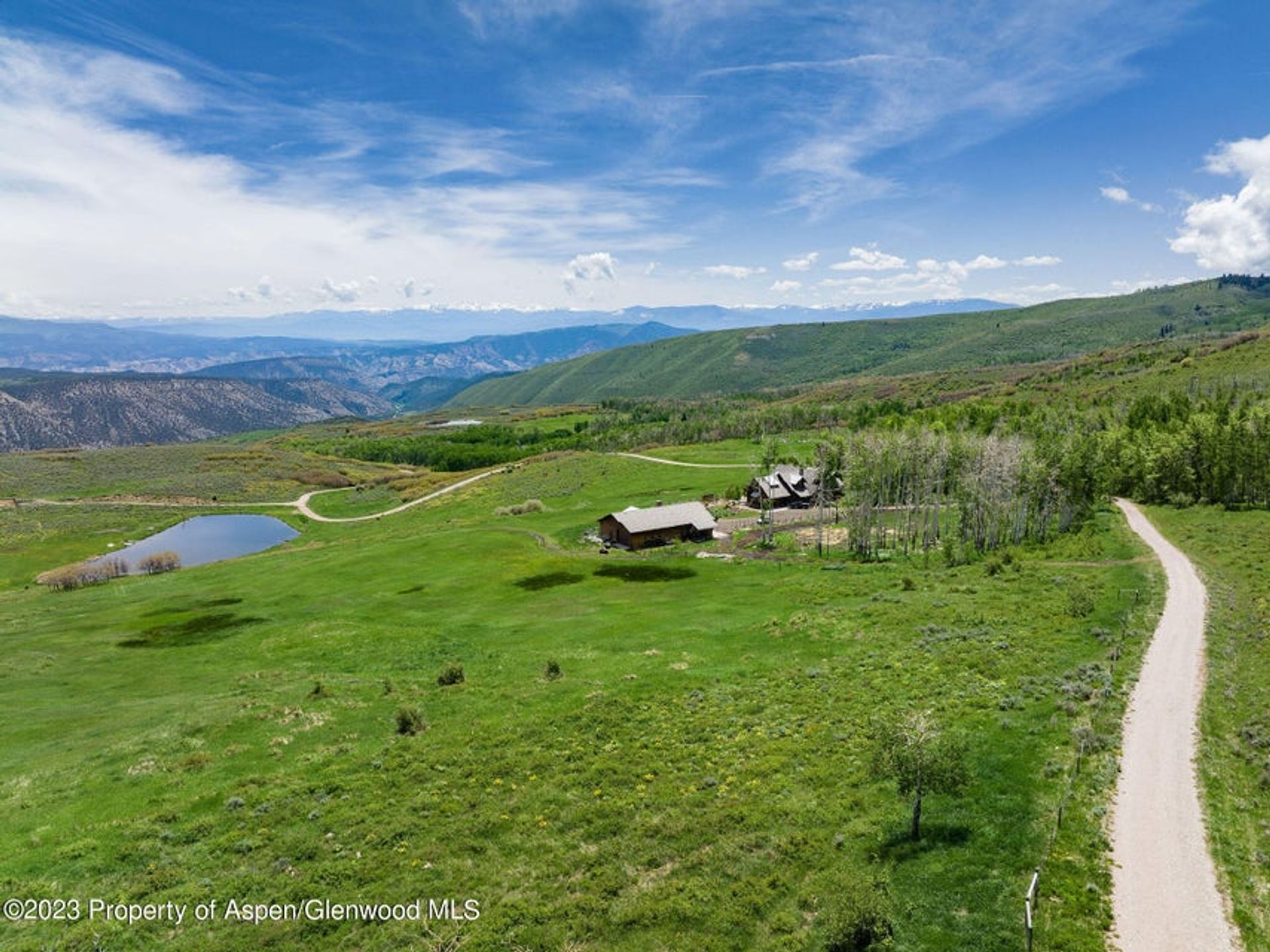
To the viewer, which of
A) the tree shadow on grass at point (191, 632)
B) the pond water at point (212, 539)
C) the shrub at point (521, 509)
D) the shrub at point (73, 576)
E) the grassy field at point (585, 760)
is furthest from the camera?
the shrub at point (521, 509)

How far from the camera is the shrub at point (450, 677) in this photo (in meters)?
40.4

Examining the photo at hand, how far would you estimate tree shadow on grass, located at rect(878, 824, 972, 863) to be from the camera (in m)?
20.3

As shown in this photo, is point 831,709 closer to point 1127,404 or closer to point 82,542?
point 82,542

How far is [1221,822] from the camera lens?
66.1ft

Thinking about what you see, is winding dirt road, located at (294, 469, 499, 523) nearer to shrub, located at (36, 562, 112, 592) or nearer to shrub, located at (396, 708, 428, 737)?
shrub, located at (36, 562, 112, 592)

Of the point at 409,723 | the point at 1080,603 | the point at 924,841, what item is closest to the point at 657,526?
the point at 1080,603

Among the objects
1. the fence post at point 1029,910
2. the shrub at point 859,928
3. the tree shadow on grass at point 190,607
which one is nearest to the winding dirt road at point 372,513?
the tree shadow on grass at point 190,607

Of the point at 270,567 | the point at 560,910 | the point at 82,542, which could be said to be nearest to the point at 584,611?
the point at 560,910

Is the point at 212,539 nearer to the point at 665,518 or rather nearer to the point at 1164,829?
the point at 665,518

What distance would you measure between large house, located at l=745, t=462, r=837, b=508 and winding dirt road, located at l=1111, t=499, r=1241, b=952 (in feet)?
273

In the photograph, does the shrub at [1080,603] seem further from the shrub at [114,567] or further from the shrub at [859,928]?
the shrub at [114,567]

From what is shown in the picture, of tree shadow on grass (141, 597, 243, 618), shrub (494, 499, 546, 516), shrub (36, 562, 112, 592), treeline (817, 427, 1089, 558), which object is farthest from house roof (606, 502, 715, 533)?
shrub (36, 562, 112, 592)

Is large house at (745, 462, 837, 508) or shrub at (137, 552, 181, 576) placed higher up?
large house at (745, 462, 837, 508)

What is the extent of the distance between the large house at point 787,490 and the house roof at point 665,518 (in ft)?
70.6
